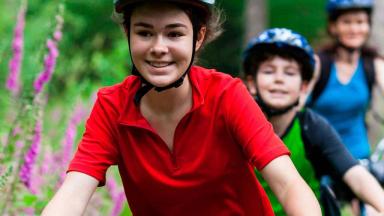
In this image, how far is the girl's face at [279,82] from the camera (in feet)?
16.9

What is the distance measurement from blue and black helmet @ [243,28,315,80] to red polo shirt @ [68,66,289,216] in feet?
4.79

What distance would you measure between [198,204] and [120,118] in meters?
0.45

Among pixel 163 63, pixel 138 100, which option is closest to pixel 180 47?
pixel 163 63

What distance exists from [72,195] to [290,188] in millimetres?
A: 775

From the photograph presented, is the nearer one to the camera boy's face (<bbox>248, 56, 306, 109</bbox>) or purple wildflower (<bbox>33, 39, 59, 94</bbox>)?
purple wildflower (<bbox>33, 39, 59, 94</bbox>)

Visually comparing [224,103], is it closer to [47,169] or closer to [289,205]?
[289,205]

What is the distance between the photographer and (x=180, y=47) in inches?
144

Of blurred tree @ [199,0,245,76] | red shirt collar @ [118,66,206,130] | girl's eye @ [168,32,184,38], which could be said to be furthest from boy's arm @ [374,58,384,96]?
blurred tree @ [199,0,245,76]

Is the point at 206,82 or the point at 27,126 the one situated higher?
the point at 206,82

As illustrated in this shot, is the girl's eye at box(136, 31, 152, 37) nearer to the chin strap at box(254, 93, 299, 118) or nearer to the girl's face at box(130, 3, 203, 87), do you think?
A: the girl's face at box(130, 3, 203, 87)

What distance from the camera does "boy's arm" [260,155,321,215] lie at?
137 inches

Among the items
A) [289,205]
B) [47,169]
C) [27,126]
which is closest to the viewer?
[289,205]

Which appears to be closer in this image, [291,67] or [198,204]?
[198,204]

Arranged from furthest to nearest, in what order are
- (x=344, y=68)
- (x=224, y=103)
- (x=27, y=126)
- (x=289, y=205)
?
(x=344, y=68) < (x=27, y=126) < (x=224, y=103) < (x=289, y=205)
